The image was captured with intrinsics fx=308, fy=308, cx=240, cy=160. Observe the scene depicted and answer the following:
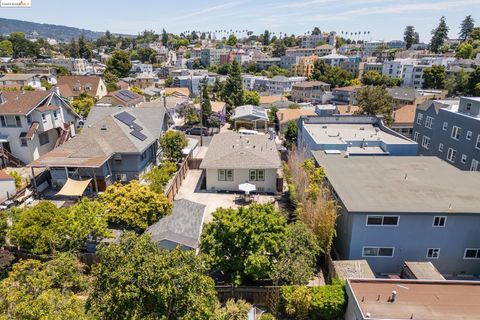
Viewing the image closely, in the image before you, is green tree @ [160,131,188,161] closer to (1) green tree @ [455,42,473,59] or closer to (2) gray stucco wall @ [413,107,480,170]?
(2) gray stucco wall @ [413,107,480,170]

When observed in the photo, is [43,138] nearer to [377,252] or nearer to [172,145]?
[172,145]

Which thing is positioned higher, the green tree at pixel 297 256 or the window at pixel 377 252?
the green tree at pixel 297 256

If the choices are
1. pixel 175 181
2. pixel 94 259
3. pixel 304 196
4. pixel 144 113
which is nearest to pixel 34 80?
pixel 144 113

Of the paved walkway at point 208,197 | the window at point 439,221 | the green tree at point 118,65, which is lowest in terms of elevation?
the paved walkway at point 208,197

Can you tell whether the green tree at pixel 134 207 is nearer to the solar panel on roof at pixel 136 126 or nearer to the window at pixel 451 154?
the solar panel on roof at pixel 136 126

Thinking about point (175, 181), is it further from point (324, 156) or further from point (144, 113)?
point (324, 156)

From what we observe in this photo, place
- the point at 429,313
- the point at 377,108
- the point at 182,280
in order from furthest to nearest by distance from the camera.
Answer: the point at 377,108 < the point at 429,313 < the point at 182,280

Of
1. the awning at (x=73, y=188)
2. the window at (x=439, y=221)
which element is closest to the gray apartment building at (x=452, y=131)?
the window at (x=439, y=221)
